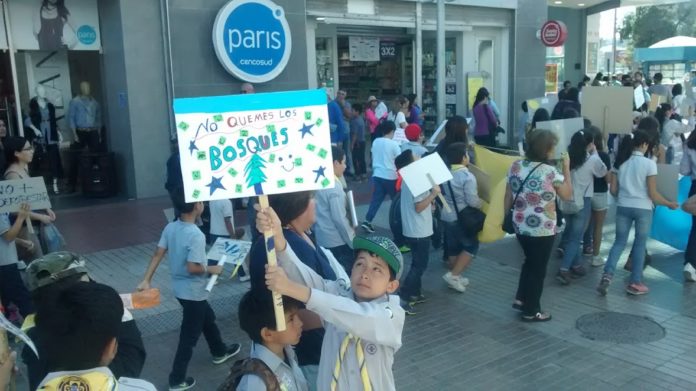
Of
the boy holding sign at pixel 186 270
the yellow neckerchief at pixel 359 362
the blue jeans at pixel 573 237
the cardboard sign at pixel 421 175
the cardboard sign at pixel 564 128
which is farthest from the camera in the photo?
the cardboard sign at pixel 564 128

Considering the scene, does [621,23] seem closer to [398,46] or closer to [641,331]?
[398,46]

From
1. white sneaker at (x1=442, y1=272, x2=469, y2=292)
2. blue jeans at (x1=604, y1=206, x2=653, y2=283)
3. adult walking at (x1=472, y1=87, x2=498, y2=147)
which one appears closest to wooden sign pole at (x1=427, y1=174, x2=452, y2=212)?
white sneaker at (x1=442, y1=272, x2=469, y2=292)

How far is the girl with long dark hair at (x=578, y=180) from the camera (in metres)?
7.21

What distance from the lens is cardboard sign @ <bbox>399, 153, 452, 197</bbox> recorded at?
6.24 metres

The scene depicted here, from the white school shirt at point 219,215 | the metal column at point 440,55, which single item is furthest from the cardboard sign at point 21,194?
the metal column at point 440,55

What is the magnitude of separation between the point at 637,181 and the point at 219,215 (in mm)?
4384

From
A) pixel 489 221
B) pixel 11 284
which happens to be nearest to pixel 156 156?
pixel 11 284

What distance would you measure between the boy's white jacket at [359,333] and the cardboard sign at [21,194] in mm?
3995

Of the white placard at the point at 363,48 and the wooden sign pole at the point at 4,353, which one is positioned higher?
the white placard at the point at 363,48

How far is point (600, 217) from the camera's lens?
25.5ft

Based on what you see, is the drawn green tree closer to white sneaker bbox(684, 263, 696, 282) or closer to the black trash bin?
white sneaker bbox(684, 263, 696, 282)

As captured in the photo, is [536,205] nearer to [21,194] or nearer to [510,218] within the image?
[510,218]

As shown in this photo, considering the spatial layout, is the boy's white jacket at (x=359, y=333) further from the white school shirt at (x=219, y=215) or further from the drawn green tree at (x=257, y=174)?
the white school shirt at (x=219, y=215)

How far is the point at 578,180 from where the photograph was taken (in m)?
7.34
